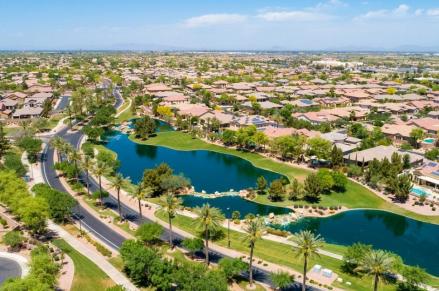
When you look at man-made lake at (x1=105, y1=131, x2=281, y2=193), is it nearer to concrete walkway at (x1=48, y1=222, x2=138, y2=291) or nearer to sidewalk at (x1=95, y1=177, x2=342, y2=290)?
sidewalk at (x1=95, y1=177, x2=342, y2=290)

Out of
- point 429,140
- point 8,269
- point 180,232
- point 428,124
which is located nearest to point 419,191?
point 429,140

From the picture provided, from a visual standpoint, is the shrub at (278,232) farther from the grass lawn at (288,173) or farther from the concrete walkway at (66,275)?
the concrete walkway at (66,275)

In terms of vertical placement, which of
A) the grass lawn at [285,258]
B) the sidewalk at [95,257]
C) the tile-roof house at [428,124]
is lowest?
the grass lawn at [285,258]

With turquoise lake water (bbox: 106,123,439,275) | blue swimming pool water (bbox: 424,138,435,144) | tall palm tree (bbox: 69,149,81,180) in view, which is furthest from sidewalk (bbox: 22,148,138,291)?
blue swimming pool water (bbox: 424,138,435,144)

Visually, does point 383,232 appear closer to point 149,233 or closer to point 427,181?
point 427,181

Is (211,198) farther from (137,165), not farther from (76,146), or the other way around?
(76,146)

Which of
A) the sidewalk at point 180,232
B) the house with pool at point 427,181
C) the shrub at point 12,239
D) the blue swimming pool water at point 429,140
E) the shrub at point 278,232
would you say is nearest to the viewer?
the sidewalk at point 180,232

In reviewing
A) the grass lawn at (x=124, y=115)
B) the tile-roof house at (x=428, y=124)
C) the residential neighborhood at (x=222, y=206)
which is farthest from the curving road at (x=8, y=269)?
the tile-roof house at (x=428, y=124)
